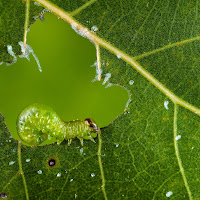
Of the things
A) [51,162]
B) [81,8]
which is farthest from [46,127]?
[81,8]

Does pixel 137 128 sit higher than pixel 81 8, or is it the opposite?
pixel 81 8

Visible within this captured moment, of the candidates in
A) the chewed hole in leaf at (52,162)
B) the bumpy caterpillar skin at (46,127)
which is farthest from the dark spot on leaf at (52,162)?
the bumpy caterpillar skin at (46,127)

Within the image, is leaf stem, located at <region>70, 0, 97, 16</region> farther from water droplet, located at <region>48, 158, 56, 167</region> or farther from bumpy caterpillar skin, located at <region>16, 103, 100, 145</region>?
water droplet, located at <region>48, 158, 56, 167</region>

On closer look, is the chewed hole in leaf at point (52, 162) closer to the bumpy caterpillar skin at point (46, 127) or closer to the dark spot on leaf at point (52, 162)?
the dark spot on leaf at point (52, 162)

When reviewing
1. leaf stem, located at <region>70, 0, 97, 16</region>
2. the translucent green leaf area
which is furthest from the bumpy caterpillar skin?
leaf stem, located at <region>70, 0, 97, 16</region>

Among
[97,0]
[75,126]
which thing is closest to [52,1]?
[97,0]

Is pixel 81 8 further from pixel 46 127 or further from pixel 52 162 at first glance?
pixel 52 162

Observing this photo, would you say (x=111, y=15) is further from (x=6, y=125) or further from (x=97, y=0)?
(x=6, y=125)
